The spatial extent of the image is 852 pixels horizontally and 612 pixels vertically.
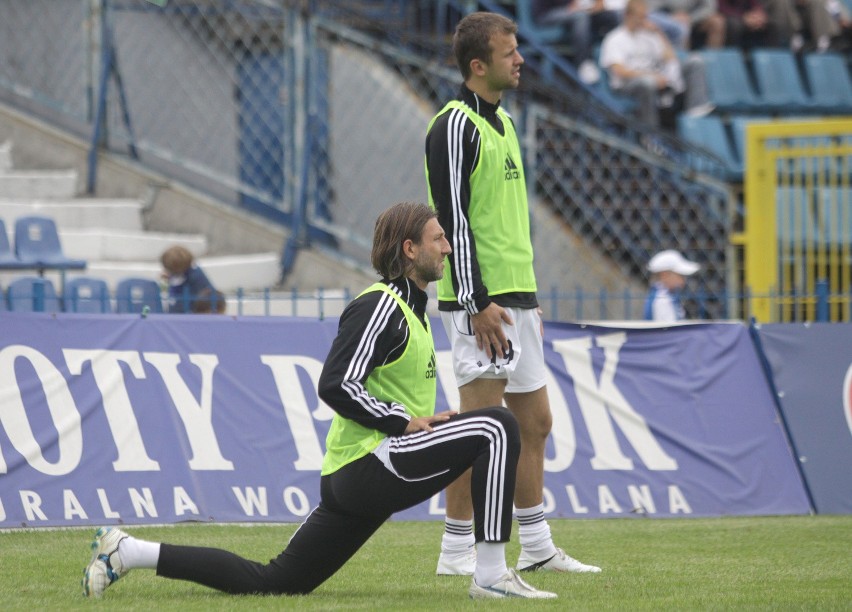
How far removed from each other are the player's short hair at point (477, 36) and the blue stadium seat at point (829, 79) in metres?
12.5

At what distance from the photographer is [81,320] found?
870cm

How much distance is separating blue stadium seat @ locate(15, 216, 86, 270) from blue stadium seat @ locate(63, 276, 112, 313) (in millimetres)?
513

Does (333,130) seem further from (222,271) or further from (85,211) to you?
(85,211)

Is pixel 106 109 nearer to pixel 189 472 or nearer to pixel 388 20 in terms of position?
pixel 388 20

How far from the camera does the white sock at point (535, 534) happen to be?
684 cm

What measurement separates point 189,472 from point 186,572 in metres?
2.90

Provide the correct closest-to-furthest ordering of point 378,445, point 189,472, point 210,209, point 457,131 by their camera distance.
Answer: point 378,445 → point 457,131 → point 189,472 → point 210,209

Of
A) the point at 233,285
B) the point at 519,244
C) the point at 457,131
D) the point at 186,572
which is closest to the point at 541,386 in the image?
the point at 519,244

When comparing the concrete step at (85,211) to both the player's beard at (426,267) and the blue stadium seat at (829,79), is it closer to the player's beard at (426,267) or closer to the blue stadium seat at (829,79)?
the blue stadium seat at (829,79)

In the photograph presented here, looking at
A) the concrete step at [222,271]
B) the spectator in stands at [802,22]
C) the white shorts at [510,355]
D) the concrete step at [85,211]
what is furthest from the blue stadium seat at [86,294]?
the spectator in stands at [802,22]

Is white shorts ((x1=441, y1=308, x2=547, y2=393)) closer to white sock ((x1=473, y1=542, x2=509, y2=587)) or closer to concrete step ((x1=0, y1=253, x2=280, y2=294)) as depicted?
white sock ((x1=473, y1=542, x2=509, y2=587))

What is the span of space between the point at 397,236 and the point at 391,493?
978 millimetres

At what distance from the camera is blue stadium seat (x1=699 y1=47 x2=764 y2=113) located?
18.0m

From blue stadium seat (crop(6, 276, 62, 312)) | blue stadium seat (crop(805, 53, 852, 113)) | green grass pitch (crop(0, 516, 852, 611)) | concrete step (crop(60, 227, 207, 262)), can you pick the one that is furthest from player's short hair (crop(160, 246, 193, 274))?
blue stadium seat (crop(805, 53, 852, 113))
